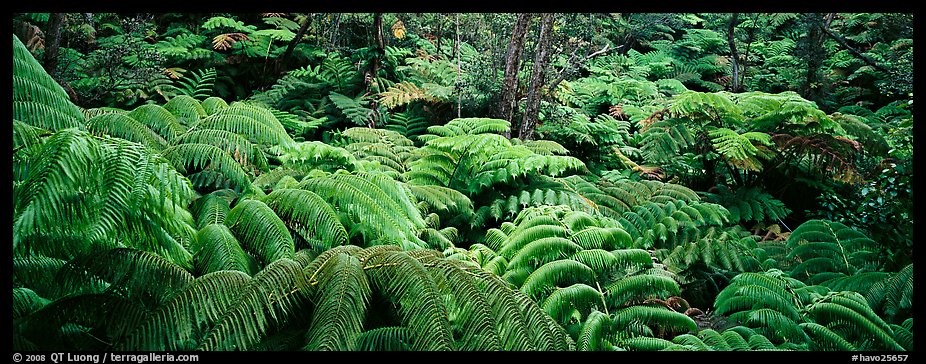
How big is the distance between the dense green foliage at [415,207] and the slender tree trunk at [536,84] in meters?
0.04

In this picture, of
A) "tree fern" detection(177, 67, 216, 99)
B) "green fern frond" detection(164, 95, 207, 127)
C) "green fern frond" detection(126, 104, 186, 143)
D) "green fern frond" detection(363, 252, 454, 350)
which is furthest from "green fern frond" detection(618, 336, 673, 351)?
"tree fern" detection(177, 67, 216, 99)

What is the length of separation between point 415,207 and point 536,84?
2.86 meters

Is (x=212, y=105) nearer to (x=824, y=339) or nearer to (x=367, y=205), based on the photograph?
(x=367, y=205)

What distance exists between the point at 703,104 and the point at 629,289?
322 centimetres

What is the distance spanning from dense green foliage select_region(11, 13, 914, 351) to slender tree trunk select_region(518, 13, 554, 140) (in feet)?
0.12

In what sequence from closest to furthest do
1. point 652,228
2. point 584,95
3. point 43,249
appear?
Answer: point 43,249 < point 652,228 < point 584,95

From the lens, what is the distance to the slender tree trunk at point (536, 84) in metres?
5.55

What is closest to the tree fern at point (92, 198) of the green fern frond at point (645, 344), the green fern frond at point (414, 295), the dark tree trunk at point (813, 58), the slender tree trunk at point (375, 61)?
the green fern frond at point (414, 295)

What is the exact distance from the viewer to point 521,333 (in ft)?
5.56

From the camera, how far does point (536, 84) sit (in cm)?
557

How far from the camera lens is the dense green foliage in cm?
157

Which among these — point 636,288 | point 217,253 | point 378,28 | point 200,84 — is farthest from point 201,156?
point 200,84

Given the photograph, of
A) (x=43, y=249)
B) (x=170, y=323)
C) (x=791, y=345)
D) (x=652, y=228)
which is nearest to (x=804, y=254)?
(x=652, y=228)
